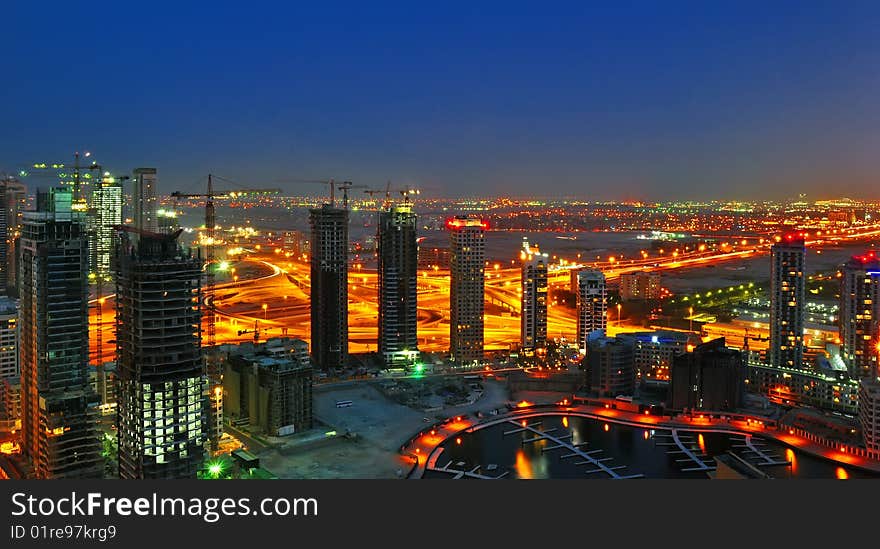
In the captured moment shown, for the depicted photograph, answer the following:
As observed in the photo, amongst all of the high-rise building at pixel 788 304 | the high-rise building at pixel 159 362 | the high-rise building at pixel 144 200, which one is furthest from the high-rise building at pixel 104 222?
the high-rise building at pixel 788 304

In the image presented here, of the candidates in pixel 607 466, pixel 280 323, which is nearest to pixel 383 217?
pixel 280 323

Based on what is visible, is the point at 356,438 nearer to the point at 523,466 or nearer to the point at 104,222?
the point at 523,466

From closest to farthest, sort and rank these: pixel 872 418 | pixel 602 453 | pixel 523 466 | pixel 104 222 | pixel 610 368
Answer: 1. pixel 523 466
2. pixel 872 418
3. pixel 602 453
4. pixel 610 368
5. pixel 104 222

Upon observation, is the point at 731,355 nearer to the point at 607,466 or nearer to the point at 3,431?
the point at 607,466

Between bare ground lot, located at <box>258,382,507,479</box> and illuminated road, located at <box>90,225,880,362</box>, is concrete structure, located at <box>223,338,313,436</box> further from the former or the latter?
illuminated road, located at <box>90,225,880,362</box>

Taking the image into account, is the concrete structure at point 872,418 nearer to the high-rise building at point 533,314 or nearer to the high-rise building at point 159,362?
the high-rise building at point 533,314

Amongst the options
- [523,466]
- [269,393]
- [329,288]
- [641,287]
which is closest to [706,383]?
[523,466]
